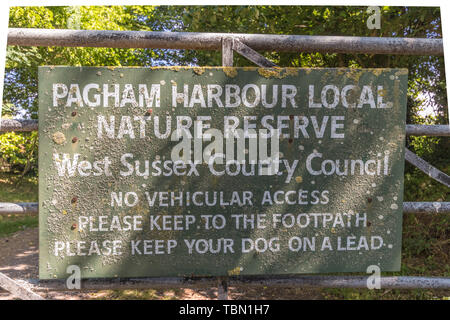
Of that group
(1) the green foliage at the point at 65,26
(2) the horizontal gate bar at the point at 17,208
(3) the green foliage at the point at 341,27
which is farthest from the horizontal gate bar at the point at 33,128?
(1) the green foliage at the point at 65,26

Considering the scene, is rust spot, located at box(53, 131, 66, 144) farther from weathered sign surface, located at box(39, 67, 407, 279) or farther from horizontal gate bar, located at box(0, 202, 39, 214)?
horizontal gate bar, located at box(0, 202, 39, 214)

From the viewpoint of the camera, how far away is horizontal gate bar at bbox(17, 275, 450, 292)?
1697 millimetres

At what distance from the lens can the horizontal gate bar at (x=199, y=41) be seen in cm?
167

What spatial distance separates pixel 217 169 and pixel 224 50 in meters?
0.66

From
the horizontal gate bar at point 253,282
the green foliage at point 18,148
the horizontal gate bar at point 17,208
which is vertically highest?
the green foliage at point 18,148

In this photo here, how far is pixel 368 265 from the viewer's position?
175 centimetres

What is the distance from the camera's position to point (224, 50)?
1.71 meters

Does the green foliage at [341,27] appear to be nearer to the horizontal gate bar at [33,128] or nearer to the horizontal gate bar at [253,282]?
the horizontal gate bar at [33,128]

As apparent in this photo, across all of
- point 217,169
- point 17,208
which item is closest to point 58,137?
point 17,208

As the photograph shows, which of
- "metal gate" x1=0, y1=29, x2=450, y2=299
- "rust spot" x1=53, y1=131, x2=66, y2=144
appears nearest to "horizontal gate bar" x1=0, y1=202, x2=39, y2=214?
"metal gate" x1=0, y1=29, x2=450, y2=299

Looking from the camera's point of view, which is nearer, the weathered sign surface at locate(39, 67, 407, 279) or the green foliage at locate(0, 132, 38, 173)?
the weathered sign surface at locate(39, 67, 407, 279)

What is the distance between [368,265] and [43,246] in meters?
1.78

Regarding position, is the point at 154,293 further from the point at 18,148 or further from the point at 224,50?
the point at 18,148
